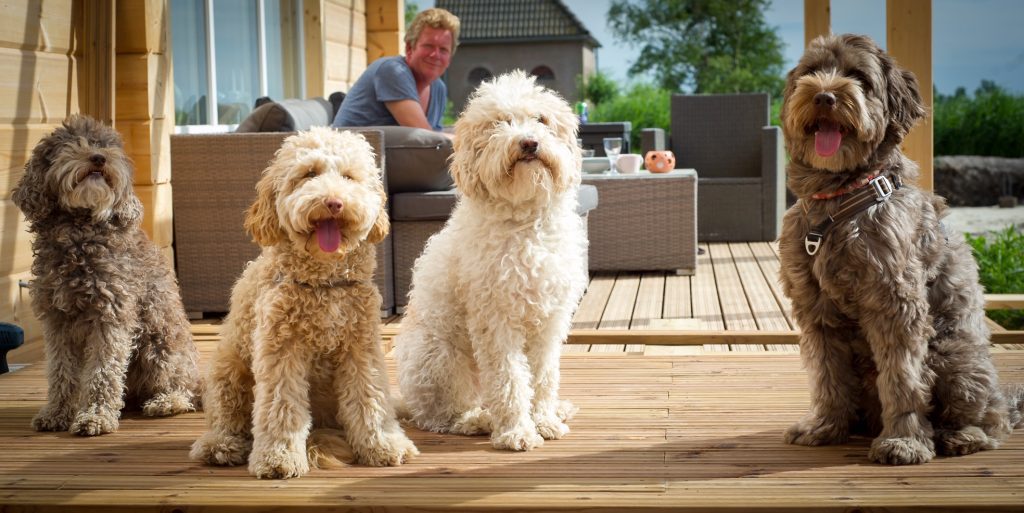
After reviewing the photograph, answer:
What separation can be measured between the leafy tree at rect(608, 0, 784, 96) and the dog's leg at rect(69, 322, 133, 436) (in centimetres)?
2840

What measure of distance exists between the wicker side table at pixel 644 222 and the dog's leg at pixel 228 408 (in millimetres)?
4212

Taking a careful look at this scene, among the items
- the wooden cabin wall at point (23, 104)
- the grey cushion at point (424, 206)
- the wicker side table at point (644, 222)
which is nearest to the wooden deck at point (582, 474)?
the wooden cabin wall at point (23, 104)

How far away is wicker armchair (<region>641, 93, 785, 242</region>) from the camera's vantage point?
8906mm

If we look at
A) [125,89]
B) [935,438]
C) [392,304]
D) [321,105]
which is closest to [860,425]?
[935,438]

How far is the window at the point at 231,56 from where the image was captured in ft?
22.3

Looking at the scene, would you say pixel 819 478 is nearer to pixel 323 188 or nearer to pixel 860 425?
pixel 860 425

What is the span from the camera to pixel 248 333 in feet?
10.3

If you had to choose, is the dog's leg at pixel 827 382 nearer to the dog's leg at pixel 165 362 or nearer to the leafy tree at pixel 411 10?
the dog's leg at pixel 165 362

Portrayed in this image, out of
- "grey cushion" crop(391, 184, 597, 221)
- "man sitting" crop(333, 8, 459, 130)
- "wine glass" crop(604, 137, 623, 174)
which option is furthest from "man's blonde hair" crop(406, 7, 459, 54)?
"wine glass" crop(604, 137, 623, 174)

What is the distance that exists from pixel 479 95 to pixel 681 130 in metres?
6.53

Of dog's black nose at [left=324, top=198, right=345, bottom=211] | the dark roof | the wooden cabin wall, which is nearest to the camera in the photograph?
dog's black nose at [left=324, top=198, right=345, bottom=211]

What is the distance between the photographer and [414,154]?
556 cm

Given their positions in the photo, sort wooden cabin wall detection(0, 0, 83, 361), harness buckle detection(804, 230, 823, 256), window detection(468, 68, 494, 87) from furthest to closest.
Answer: window detection(468, 68, 494, 87)
wooden cabin wall detection(0, 0, 83, 361)
harness buckle detection(804, 230, 823, 256)

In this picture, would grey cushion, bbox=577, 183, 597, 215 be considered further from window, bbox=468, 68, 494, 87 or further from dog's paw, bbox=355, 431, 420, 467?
window, bbox=468, 68, 494, 87
